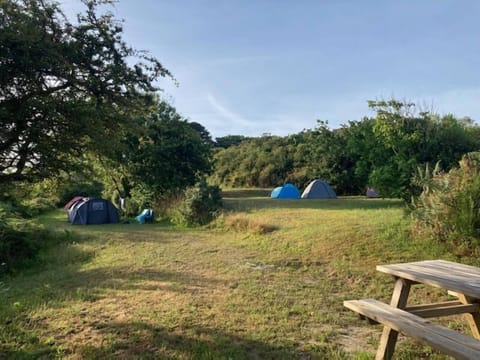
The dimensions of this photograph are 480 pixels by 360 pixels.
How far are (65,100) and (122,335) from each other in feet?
8.61

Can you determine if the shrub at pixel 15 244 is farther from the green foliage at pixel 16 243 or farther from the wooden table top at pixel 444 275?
the wooden table top at pixel 444 275

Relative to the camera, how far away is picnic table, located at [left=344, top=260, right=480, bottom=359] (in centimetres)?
213

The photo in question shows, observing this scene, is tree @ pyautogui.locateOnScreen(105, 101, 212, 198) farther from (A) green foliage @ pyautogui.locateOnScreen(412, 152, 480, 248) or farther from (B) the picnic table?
(B) the picnic table

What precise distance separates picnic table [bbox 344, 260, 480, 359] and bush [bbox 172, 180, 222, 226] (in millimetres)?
8233

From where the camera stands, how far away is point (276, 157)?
81.4 ft

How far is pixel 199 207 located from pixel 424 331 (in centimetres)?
949

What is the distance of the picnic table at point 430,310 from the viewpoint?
2.13 m

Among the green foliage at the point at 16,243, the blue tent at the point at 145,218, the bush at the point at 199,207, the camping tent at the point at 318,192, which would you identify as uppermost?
the camping tent at the point at 318,192

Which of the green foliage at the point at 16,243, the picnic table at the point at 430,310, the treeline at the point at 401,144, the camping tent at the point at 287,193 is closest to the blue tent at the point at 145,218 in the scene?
the green foliage at the point at 16,243

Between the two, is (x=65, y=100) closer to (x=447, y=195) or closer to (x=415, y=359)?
(x=415, y=359)

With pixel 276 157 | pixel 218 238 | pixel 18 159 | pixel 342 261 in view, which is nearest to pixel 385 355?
→ pixel 342 261

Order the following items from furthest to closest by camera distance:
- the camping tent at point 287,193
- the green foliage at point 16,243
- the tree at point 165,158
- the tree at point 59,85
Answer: the camping tent at point 287,193 → the tree at point 165,158 → the green foliage at point 16,243 → the tree at point 59,85

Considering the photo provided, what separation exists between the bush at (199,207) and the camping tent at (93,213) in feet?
11.2

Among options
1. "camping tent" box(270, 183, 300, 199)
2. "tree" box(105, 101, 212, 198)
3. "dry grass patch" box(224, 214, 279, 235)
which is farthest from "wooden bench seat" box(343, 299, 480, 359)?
"camping tent" box(270, 183, 300, 199)
